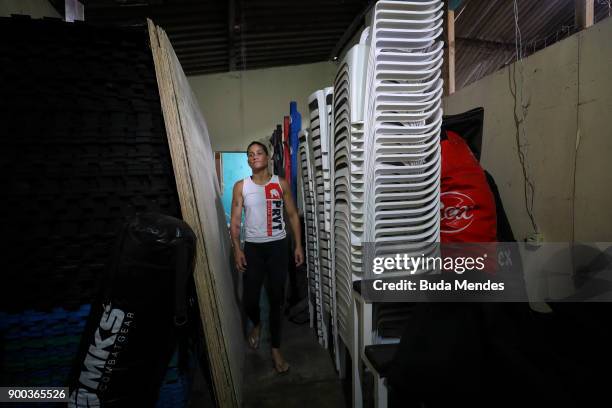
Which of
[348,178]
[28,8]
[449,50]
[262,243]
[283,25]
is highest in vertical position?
[283,25]

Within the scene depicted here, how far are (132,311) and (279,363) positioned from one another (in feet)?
3.84

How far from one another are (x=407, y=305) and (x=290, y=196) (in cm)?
112

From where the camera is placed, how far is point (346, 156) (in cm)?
149

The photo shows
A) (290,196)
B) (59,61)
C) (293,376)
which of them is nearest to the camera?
(59,61)

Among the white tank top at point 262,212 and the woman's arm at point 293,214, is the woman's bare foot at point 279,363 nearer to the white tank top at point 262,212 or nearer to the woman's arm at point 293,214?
the woman's arm at point 293,214

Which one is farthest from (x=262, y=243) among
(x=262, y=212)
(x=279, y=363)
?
(x=279, y=363)

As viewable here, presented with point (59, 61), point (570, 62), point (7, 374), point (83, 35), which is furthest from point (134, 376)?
point (570, 62)

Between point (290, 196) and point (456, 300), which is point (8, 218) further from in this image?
point (456, 300)

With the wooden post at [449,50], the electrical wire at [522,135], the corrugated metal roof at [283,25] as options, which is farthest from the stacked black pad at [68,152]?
the wooden post at [449,50]

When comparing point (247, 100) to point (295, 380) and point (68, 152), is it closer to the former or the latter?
point (68, 152)

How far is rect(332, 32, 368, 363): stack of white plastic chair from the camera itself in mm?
1360

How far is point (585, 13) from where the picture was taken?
59.5 inches

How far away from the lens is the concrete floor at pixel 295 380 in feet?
5.63

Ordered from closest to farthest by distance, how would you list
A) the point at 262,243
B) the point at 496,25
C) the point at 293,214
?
the point at 262,243
the point at 293,214
the point at 496,25
